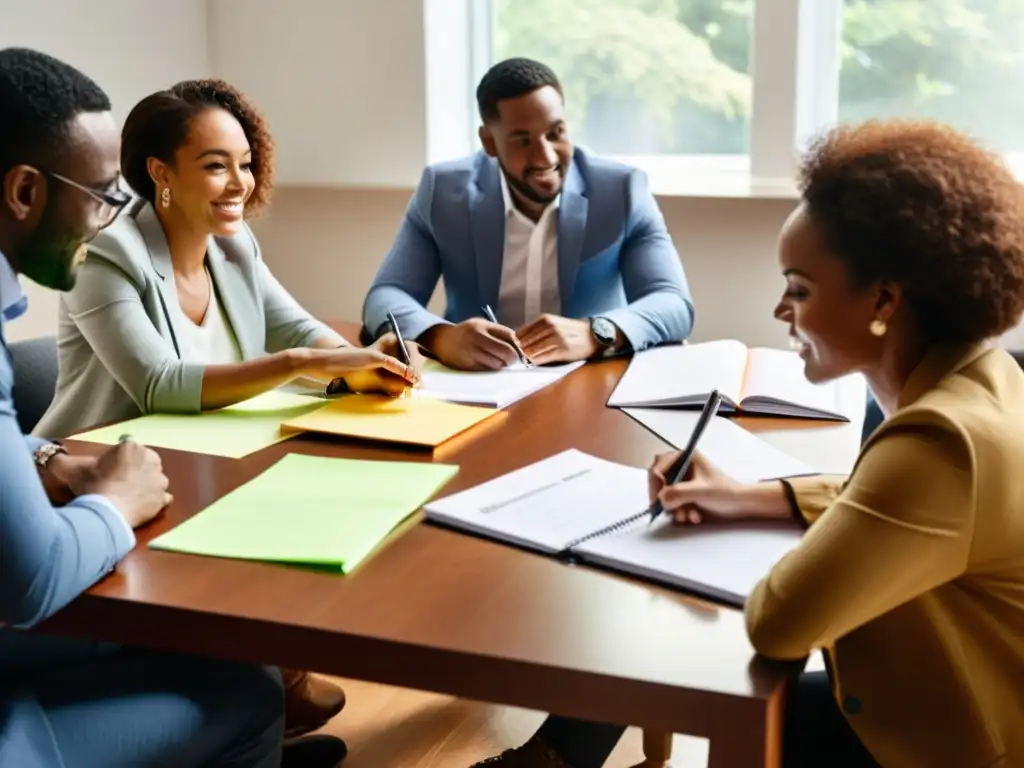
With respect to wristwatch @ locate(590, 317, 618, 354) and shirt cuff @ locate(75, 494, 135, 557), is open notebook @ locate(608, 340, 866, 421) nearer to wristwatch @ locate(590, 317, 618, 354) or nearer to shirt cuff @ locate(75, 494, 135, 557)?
wristwatch @ locate(590, 317, 618, 354)

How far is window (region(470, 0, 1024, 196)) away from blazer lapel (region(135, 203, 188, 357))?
152cm

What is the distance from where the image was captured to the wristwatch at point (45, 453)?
4.41ft

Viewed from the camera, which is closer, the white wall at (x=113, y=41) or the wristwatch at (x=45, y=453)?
the wristwatch at (x=45, y=453)

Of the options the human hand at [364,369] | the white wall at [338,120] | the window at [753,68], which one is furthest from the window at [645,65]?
the human hand at [364,369]

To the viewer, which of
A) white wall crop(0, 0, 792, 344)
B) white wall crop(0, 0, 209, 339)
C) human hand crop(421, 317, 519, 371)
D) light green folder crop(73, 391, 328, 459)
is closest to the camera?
light green folder crop(73, 391, 328, 459)

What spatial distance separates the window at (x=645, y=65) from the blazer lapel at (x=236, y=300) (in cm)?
153

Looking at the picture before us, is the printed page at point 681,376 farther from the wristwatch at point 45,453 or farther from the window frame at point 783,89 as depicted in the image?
the window frame at point 783,89

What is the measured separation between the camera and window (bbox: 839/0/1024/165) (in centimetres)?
288

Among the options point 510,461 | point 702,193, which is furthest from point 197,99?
point 702,193

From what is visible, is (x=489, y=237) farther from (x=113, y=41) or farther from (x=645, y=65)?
(x=113, y=41)

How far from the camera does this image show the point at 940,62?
9.64 ft

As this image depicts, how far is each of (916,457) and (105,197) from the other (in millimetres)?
A: 820

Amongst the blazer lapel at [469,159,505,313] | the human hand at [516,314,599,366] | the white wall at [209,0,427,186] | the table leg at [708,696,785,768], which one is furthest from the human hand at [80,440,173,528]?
the white wall at [209,0,427,186]

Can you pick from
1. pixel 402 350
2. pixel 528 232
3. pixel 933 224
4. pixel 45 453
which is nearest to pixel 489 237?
pixel 528 232
